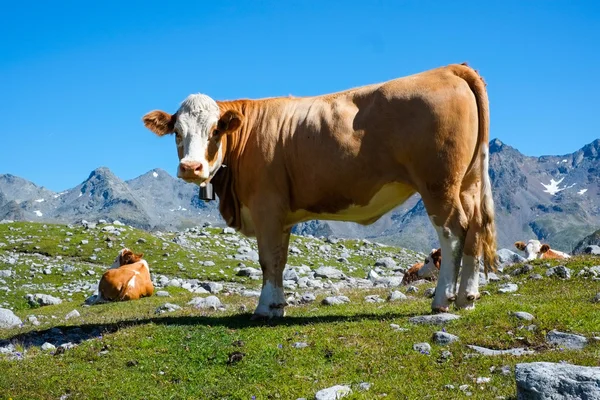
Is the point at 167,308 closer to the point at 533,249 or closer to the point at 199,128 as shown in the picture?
the point at 199,128

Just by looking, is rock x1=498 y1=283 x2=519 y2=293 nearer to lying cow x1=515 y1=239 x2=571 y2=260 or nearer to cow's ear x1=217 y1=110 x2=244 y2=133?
cow's ear x1=217 y1=110 x2=244 y2=133

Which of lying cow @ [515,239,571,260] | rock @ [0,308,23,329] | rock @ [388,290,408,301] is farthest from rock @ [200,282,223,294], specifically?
lying cow @ [515,239,571,260]

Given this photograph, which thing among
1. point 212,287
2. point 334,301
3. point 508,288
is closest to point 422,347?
point 334,301

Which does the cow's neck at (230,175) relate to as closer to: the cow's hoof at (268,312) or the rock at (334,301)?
the cow's hoof at (268,312)

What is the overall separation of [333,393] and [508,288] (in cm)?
852

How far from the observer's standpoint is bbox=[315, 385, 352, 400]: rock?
733 centimetres

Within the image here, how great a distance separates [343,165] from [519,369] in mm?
5675

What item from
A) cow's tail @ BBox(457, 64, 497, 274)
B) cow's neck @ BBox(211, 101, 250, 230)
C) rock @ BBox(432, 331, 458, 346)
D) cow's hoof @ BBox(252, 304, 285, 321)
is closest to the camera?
rock @ BBox(432, 331, 458, 346)

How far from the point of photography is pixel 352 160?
1129 cm

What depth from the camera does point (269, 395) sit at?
→ 785 centimetres

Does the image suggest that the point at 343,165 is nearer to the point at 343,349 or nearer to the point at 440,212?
the point at 440,212

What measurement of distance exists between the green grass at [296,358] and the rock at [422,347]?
11 cm

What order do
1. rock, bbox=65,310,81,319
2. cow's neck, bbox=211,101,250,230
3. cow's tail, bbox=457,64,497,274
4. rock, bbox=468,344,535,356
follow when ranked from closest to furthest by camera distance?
rock, bbox=468,344,535,356 → cow's tail, bbox=457,64,497,274 → cow's neck, bbox=211,101,250,230 → rock, bbox=65,310,81,319

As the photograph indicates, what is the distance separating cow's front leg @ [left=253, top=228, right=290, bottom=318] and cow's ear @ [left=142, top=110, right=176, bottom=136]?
108 inches
